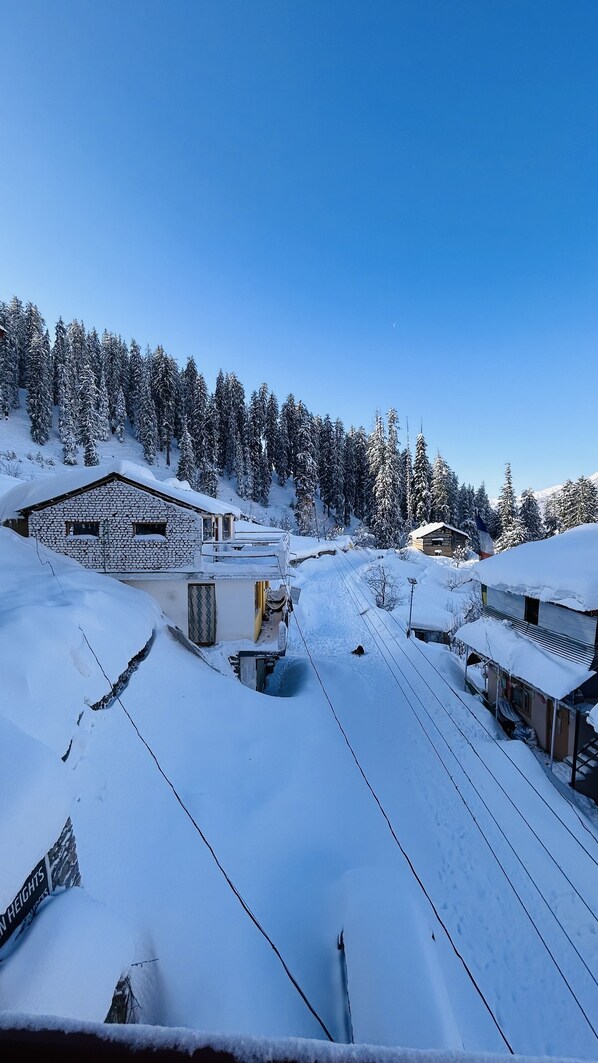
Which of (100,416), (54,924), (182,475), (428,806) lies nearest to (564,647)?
(428,806)

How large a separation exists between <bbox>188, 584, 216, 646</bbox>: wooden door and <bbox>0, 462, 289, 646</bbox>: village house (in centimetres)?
4

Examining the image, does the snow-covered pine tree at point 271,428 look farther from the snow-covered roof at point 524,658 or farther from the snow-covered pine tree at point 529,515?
the snow-covered roof at point 524,658

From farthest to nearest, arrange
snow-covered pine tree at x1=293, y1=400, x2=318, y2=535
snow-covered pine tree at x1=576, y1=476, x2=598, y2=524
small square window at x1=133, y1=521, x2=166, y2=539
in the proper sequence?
snow-covered pine tree at x1=293, y1=400, x2=318, y2=535 → snow-covered pine tree at x1=576, y1=476, x2=598, y2=524 → small square window at x1=133, y1=521, x2=166, y2=539

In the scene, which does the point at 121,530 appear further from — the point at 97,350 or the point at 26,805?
the point at 97,350

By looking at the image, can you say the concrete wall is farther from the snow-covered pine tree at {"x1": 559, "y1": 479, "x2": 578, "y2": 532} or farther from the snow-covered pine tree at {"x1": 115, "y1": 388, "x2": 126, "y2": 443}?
the snow-covered pine tree at {"x1": 115, "y1": 388, "x2": 126, "y2": 443}

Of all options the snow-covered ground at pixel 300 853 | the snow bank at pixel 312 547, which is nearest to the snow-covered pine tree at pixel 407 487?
the snow bank at pixel 312 547

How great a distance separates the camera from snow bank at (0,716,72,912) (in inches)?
93.9

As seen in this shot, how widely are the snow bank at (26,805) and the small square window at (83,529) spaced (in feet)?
43.2

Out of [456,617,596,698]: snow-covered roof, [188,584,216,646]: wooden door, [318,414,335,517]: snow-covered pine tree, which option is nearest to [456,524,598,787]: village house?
[456,617,596,698]: snow-covered roof

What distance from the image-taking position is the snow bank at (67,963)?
2.43 metres

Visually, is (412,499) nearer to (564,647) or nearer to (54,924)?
(564,647)

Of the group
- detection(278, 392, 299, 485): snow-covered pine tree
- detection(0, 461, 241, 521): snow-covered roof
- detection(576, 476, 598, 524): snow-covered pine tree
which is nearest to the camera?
detection(0, 461, 241, 521): snow-covered roof

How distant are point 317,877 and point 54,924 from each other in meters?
6.24

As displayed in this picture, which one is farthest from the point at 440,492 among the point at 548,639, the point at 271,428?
the point at 548,639
